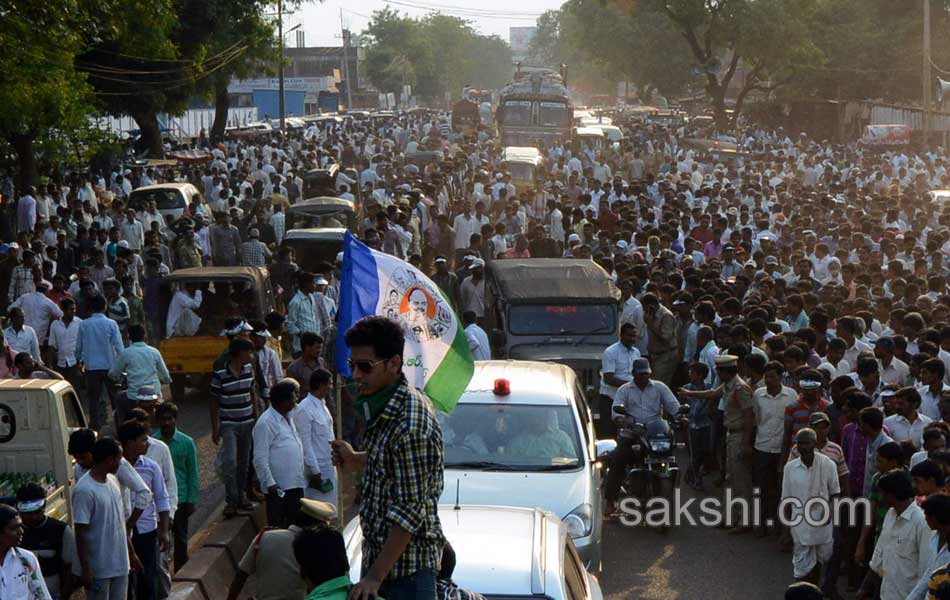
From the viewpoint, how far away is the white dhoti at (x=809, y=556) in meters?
9.57

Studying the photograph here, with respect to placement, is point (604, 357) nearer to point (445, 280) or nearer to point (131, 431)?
point (445, 280)

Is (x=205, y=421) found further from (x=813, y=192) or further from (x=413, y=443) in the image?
(x=813, y=192)

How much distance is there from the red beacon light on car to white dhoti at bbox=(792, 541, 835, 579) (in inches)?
88.9

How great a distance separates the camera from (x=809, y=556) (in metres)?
9.60

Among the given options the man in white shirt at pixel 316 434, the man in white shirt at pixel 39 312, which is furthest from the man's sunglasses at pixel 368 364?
the man in white shirt at pixel 39 312

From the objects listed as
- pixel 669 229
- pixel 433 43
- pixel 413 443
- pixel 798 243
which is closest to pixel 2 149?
pixel 669 229

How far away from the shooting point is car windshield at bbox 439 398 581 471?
930 cm

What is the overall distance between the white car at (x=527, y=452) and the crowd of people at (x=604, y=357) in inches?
42.5

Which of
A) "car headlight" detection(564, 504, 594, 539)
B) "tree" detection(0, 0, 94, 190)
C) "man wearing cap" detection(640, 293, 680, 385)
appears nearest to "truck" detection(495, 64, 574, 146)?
"tree" detection(0, 0, 94, 190)

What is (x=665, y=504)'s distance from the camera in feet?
39.2

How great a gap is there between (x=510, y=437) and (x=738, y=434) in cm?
299

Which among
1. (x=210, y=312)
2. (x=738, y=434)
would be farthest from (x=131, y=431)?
(x=210, y=312)

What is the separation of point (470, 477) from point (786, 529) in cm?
335

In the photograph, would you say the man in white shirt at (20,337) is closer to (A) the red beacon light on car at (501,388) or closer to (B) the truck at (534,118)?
(A) the red beacon light on car at (501,388)
